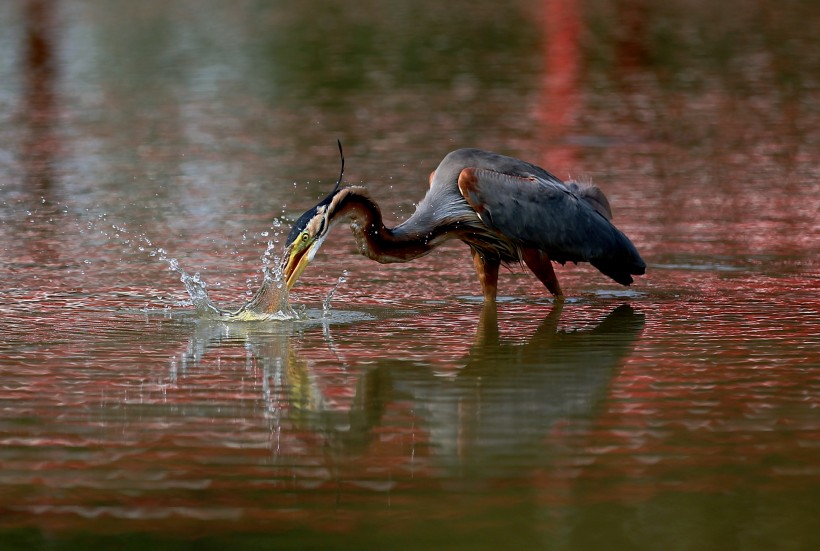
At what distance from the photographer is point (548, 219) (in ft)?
34.4

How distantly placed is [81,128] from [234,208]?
623 cm

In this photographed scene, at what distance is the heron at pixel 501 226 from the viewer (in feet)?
33.8

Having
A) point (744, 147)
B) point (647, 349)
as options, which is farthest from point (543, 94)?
point (647, 349)

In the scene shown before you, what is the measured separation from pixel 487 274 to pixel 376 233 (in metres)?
0.92

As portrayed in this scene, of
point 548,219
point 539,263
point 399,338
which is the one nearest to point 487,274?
point 539,263

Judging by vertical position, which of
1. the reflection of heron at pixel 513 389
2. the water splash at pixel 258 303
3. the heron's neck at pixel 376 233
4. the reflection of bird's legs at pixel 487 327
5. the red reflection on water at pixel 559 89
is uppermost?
the red reflection on water at pixel 559 89

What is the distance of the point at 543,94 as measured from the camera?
21859 millimetres

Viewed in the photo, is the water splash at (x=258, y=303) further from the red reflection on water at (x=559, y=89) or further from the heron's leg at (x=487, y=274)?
the red reflection on water at (x=559, y=89)

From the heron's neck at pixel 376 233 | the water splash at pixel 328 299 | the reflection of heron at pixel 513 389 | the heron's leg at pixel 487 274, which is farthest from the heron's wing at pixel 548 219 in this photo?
the water splash at pixel 328 299

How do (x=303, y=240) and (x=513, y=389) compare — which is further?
(x=303, y=240)

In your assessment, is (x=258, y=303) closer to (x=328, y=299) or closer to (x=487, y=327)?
(x=328, y=299)

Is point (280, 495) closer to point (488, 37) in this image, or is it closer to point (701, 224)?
point (701, 224)

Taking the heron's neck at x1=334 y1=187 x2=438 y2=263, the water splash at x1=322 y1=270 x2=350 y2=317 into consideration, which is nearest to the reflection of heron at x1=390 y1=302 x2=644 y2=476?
the heron's neck at x1=334 y1=187 x2=438 y2=263

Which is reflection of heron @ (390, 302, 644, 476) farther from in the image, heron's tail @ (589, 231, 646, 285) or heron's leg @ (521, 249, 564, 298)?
heron's tail @ (589, 231, 646, 285)
